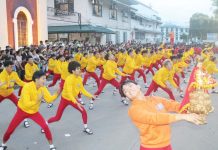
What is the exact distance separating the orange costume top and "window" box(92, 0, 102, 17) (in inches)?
1183

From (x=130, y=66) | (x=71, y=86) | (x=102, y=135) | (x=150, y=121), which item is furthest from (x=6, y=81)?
(x=150, y=121)

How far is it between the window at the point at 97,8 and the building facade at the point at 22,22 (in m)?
11.1

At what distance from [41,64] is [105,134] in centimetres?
896

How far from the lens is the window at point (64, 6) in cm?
3088

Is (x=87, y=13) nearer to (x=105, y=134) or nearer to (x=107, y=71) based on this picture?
(x=107, y=71)

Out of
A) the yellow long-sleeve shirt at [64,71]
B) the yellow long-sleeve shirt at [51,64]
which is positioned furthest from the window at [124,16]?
the yellow long-sleeve shirt at [64,71]

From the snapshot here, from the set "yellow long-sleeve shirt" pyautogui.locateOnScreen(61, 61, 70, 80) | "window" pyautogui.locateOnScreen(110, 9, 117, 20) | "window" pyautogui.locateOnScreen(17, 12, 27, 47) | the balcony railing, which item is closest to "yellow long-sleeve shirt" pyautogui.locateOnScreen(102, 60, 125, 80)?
"yellow long-sleeve shirt" pyautogui.locateOnScreen(61, 61, 70, 80)

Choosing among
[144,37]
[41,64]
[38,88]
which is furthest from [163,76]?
[144,37]

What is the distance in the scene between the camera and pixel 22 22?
2106 cm

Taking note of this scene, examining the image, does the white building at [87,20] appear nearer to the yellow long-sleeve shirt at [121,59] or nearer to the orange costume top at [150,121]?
the yellow long-sleeve shirt at [121,59]

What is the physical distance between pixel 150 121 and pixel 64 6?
95.7 feet

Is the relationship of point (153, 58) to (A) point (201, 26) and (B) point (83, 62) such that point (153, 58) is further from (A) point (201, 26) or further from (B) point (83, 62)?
(A) point (201, 26)

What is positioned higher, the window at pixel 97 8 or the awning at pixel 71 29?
the window at pixel 97 8

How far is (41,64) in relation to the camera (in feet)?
51.6
